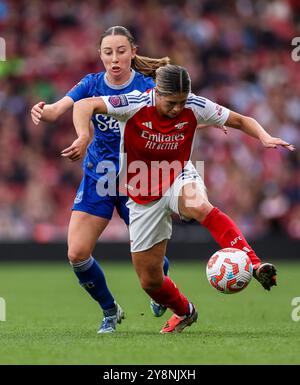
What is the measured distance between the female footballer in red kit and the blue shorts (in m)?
0.42

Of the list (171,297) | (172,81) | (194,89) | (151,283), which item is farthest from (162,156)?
(194,89)

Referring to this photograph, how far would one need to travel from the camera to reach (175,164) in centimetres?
725

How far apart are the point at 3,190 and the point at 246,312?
27.3 feet

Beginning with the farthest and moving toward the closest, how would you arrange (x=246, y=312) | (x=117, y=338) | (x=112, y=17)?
(x=112, y=17), (x=246, y=312), (x=117, y=338)

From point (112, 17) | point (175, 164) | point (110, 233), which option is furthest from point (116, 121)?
point (112, 17)

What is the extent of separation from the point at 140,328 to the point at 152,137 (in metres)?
1.72

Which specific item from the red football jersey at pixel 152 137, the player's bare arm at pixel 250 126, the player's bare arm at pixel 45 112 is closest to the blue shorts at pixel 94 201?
the red football jersey at pixel 152 137

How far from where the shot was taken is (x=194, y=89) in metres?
18.0

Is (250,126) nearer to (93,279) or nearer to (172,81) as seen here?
(172,81)

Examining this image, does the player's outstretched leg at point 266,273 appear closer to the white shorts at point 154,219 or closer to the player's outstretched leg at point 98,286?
the white shorts at point 154,219

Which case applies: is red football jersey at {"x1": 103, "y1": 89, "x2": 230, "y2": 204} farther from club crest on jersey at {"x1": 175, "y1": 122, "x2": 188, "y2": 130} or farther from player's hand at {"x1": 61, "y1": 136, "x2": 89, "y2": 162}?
player's hand at {"x1": 61, "y1": 136, "x2": 89, "y2": 162}

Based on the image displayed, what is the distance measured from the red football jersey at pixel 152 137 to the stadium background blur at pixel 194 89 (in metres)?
9.15

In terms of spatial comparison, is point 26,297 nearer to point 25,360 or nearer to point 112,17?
point 25,360

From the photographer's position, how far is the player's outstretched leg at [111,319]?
25.2ft
